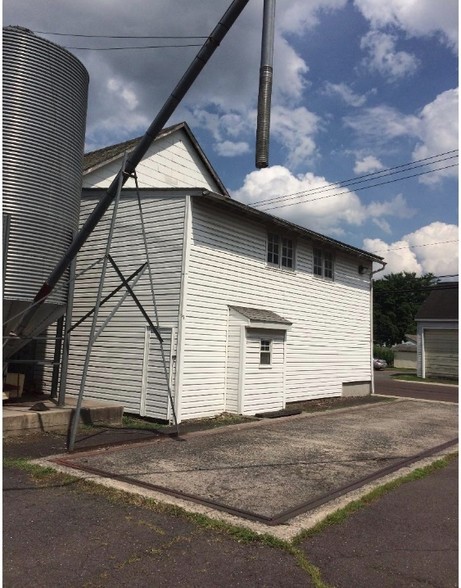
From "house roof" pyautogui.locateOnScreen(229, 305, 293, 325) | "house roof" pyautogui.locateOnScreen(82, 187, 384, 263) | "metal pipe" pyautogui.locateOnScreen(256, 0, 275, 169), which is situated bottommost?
"house roof" pyautogui.locateOnScreen(229, 305, 293, 325)

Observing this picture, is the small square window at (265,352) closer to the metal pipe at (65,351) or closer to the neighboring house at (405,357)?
the metal pipe at (65,351)

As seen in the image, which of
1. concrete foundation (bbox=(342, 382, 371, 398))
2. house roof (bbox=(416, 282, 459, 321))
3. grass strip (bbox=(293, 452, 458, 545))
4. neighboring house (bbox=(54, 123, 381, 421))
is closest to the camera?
grass strip (bbox=(293, 452, 458, 545))

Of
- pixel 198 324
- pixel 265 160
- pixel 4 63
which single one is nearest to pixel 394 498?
pixel 265 160

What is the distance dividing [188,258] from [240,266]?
2.19 metres

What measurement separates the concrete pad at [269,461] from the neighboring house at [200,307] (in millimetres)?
1552

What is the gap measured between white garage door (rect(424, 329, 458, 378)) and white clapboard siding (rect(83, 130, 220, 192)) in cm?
2019

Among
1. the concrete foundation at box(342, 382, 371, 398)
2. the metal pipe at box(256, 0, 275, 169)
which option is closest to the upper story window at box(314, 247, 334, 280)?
the concrete foundation at box(342, 382, 371, 398)

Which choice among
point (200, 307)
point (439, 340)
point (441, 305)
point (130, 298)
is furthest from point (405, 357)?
point (130, 298)

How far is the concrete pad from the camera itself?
20.1 feet

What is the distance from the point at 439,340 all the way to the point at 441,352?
31.7 inches

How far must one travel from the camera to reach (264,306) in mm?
14312

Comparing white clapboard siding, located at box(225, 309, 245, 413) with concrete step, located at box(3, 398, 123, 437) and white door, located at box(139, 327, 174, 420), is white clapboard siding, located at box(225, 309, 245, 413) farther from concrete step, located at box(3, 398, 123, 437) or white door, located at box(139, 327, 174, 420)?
concrete step, located at box(3, 398, 123, 437)

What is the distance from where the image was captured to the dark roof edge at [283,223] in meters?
12.0

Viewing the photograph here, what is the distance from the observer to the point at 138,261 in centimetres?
1230
